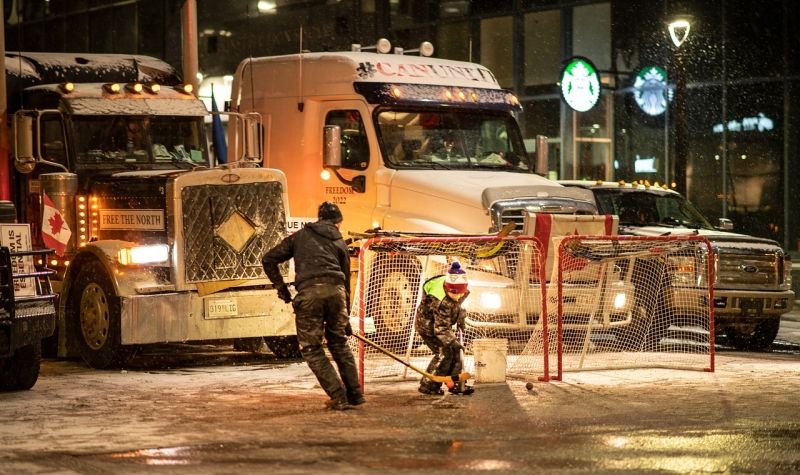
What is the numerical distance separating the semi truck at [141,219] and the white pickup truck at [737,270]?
5.02m

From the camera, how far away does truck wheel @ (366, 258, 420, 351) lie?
14656mm

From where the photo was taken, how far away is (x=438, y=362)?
39.6ft

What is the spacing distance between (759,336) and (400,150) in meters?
5.20

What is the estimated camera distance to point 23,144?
14133 mm

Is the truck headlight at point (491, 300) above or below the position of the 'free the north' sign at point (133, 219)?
below

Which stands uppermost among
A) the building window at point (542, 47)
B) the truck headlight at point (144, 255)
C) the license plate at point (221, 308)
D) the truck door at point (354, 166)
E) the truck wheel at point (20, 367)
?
the building window at point (542, 47)

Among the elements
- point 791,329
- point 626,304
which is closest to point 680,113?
point 791,329

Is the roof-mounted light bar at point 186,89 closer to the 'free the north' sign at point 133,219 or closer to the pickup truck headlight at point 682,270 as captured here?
the 'free the north' sign at point 133,219

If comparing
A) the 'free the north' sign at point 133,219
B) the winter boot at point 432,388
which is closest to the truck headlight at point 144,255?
the 'free the north' sign at point 133,219

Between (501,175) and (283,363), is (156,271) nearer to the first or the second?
(283,363)

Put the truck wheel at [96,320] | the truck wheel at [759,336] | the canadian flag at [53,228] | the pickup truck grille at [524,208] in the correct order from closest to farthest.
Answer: the truck wheel at [96,320] < the canadian flag at [53,228] < the pickup truck grille at [524,208] < the truck wheel at [759,336]

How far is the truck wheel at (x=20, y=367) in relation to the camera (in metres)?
12.3

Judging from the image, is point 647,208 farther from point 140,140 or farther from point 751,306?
point 140,140

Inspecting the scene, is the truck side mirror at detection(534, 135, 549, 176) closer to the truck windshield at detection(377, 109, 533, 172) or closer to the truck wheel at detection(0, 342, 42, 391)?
the truck windshield at detection(377, 109, 533, 172)
